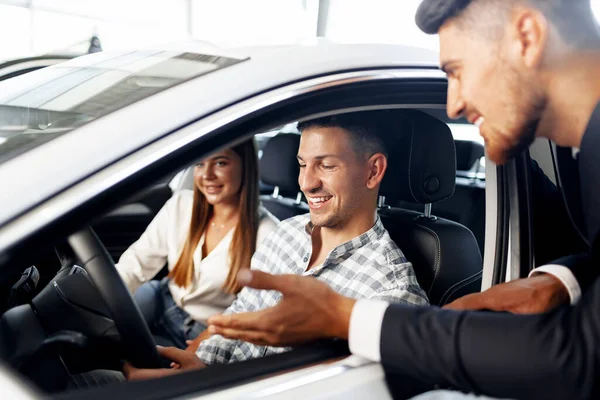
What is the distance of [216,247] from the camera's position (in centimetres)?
225

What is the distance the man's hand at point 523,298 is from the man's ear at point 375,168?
67 centimetres

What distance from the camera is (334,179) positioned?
184 cm

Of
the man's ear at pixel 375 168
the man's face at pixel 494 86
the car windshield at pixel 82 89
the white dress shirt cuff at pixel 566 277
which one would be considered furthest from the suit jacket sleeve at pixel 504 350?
the man's ear at pixel 375 168

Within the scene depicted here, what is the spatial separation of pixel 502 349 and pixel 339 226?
914mm

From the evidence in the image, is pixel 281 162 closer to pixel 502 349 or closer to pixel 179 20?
pixel 502 349

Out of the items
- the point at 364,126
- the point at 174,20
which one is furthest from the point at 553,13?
the point at 174,20

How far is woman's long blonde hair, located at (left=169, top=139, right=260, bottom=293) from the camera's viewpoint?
85.7 inches

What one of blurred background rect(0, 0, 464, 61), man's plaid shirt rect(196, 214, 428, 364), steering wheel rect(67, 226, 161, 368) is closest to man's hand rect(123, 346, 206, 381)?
steering wheel rect(67, 226, 161, 368)

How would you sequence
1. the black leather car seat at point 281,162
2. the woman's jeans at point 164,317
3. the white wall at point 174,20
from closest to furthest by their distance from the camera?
the woman's jeans at point 164,317 → the black leather car seat at point 281,162 → the white wall at point 174,20

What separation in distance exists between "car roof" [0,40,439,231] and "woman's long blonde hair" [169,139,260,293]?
3.08 feet

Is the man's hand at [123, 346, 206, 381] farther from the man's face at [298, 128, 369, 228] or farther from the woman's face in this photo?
the woman's face

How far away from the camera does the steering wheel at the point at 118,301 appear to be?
45.3 inches

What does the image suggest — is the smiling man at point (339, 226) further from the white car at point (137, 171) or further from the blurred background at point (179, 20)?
the blurred background at point (179, 20)

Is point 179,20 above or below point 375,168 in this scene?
above
